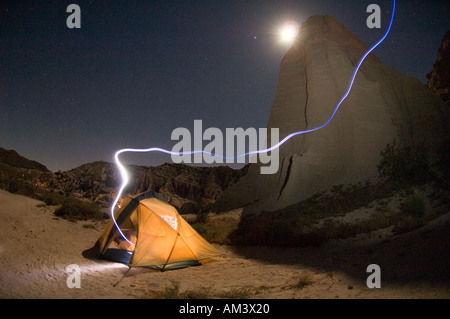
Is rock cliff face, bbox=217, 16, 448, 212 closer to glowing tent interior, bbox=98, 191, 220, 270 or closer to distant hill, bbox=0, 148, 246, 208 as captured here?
glowing tent interior, bbox=98, 191, 220, 270

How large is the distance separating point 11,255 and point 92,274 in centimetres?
154

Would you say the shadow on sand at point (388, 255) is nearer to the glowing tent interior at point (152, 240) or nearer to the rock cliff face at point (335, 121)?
the glowing tent interior at point (152, 240)

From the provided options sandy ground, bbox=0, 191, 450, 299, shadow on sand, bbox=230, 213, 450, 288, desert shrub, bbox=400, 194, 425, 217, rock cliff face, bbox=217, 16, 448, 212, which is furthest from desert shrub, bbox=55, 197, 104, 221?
desert shrub, bbox=400, 194, 425, 217

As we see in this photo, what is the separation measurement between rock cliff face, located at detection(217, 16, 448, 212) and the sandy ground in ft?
29.3

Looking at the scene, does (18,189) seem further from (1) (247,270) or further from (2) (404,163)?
(2) (404,163)

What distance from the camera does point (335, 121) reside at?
59.6 feet

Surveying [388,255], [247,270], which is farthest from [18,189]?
[388,255]

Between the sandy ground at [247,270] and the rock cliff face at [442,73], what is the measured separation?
30.6m

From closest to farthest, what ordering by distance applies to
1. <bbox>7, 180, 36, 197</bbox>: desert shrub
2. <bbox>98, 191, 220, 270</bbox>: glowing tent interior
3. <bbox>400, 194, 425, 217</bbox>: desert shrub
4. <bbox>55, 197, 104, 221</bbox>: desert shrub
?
<bbox>98, 191, 220, 270</bbox>: glowing tent interior < <bbox>400, 194, 425, 217</bbox>: desert shrub < <bbox>55, 197, 104, 221</bbox>: desert shrub < <bbox>7, 180, 36, 197</bbox>: desert shrub

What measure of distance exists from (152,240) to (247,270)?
2.57m

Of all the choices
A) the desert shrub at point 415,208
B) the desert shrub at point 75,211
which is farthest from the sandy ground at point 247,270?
the desert shrub at point 415,208

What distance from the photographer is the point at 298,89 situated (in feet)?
70.8

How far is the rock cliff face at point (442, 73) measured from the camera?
28497mm

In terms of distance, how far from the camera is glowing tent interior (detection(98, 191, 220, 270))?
6398 millimetres
